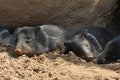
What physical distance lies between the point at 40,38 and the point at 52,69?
4.12 feet

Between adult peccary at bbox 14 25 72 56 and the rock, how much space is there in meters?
0.25

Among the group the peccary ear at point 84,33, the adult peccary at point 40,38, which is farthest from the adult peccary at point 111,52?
the adult peccary at point 40,38

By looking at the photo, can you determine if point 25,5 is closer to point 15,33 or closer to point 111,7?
point 15,33

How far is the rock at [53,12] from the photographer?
6328mm

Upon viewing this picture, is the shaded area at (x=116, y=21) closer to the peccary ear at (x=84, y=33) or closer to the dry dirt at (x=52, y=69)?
the peccary ear at (x=84, y=33)

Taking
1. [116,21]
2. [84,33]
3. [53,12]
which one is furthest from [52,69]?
[116,21]

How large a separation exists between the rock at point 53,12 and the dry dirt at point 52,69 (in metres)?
0.91

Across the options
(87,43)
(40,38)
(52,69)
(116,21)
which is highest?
(116,21)

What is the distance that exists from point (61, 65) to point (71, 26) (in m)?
1.50

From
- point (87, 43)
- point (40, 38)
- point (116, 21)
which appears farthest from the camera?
point (116, 21)

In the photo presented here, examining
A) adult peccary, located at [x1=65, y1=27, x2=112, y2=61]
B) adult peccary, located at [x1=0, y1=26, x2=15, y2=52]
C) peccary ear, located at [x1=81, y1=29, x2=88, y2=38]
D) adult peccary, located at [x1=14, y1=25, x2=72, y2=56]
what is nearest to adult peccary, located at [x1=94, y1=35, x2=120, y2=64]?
adult peccary, located at [x1=65, y1=27, x2=112, y2=61]

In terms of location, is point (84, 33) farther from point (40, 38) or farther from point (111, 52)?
point (40, 38)

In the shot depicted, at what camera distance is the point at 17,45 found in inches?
230

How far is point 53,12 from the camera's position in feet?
20.9
